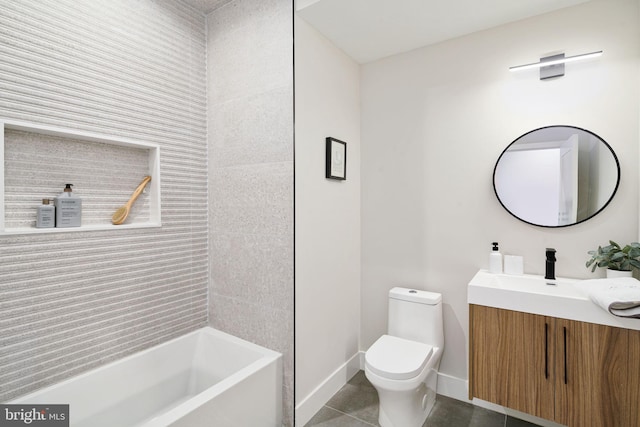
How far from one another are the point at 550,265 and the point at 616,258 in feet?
0.93

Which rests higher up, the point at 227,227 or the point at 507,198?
the point at 507,198

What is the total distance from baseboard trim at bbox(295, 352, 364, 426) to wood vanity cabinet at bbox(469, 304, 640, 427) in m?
0.93

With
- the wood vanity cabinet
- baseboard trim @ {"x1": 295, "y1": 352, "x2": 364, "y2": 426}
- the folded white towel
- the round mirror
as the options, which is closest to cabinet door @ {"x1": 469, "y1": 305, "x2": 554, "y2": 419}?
the wood vanity cabinet

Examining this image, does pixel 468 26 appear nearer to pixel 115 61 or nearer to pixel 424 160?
pixel 424 160

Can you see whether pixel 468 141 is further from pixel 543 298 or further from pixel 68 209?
pixel 68 209

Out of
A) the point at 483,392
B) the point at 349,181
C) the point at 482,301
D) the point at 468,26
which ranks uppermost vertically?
the point at 468,26

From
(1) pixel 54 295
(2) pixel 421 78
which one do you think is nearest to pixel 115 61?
(1) pixel 54 295

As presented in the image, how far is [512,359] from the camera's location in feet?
5.26

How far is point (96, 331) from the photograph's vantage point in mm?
1719

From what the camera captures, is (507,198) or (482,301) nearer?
(482,301)

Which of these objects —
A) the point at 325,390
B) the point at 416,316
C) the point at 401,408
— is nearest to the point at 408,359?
the point at 401,408

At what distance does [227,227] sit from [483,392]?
183cm

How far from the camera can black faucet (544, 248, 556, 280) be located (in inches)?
70.3

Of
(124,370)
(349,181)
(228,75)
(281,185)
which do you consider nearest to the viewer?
(124,370)
